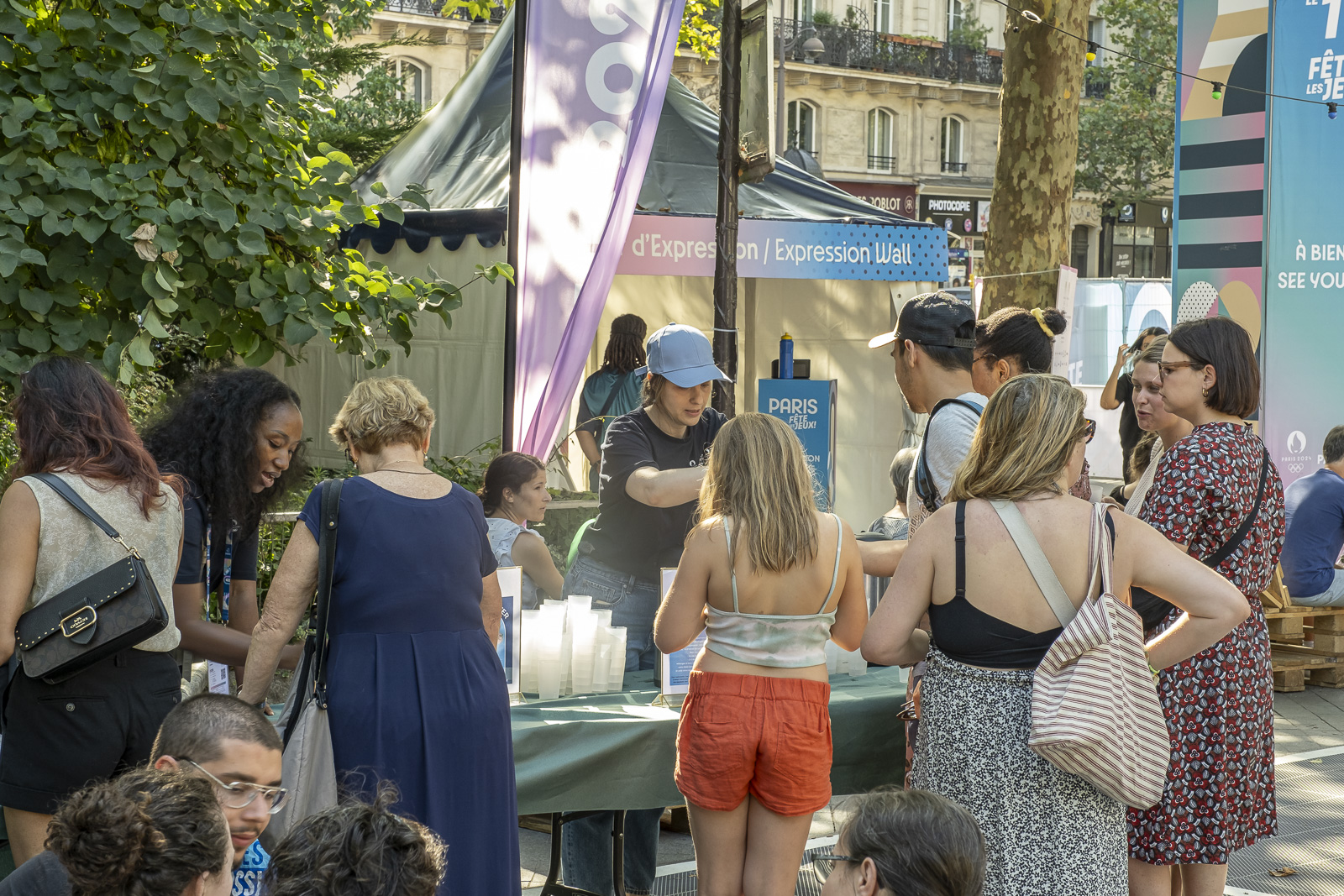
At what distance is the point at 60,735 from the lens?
2598mm

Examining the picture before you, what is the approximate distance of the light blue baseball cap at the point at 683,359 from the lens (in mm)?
3641

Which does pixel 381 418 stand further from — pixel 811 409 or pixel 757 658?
pixel 811 409

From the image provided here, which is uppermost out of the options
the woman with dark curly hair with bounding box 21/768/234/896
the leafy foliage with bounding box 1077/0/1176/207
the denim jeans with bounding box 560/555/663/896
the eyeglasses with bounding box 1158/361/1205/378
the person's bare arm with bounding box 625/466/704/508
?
the leafy foliage with bounding box 1077/0/1176/207

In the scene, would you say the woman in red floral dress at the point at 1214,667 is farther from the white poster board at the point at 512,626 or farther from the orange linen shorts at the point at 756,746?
the white poster board at the point at 512,626

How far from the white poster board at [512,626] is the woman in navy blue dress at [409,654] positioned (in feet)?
1.59

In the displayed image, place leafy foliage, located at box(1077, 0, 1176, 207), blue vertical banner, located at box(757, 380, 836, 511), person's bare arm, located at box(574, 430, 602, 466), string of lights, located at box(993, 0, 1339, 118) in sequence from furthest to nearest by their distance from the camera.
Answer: leafy foliage, located at box(1077, 0, 1176, 207), string of lights, located at box(993, 0, 1339, 118), blue vertical banner, located at box(757, 380, 836, 511), person's bare arm, located at box(574, 430, 602, 466)

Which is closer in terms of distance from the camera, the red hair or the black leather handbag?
the black leather handbag

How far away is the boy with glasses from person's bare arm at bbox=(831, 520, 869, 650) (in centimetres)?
132

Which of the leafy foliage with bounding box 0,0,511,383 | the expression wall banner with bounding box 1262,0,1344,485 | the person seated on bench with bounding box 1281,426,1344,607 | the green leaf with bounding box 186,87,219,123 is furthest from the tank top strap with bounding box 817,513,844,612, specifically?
the expression wall banner with bounding box 1262,0,1344,485

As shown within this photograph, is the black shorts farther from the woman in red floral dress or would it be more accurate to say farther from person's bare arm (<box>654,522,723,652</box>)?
the woman in red floral dress

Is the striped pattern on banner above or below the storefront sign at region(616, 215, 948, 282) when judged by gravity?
below

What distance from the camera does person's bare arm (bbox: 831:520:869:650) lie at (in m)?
2.92

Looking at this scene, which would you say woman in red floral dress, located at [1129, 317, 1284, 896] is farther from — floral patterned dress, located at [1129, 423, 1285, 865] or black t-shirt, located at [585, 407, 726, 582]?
black t-shirt, located at [585, 407, 726, 582]

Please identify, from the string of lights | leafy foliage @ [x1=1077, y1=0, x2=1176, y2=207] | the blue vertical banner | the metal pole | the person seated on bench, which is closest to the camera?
the metal pole
